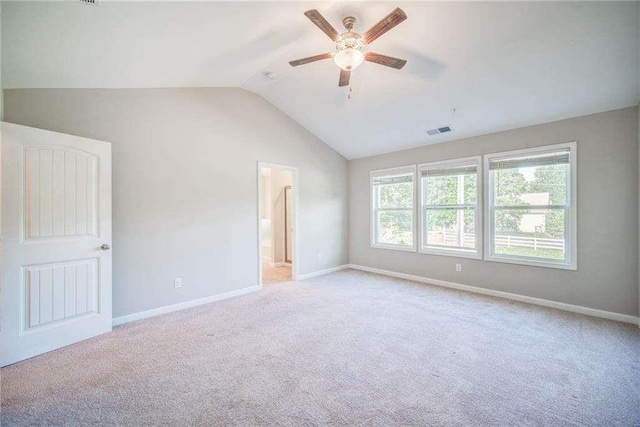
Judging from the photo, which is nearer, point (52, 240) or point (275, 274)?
point (52, 240)

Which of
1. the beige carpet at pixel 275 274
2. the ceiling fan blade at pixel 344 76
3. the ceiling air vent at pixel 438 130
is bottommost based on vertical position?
the beige carpet at pixel 275 274

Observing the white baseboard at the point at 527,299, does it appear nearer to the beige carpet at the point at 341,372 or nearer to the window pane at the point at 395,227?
the beige carpet at the point at 341,372

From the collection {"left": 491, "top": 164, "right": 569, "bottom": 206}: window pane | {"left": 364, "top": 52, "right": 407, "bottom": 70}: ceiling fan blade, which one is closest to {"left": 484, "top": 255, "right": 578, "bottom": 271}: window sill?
{"left": 491, "top": 164, "right": 569, "bottom": 206}: window pane

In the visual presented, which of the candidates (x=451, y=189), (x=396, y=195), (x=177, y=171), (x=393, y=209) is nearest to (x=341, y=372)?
(x=177, y=171)

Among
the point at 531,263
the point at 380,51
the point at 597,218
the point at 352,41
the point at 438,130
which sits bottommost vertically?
the point at 531,263

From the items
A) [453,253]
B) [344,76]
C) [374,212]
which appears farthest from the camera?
[374,212]

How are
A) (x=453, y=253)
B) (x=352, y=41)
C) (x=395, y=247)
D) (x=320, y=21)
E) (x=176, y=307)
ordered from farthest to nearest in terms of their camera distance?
(x=395, y=247)
(x=453, y=253)
(x=176, y=307)
(x=352, y=41)
(x=320, y=21)

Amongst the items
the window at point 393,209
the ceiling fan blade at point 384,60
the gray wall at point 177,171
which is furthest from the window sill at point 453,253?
the ceiling fan blade at point 384,60

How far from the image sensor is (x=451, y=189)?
4586 mm

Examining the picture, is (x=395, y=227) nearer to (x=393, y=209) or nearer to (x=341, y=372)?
(x=393, y=209)

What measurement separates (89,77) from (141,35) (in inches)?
37.2

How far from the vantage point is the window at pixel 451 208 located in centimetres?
433

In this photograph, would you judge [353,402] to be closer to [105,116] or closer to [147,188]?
[147,188]

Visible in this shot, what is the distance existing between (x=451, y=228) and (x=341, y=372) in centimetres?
332
